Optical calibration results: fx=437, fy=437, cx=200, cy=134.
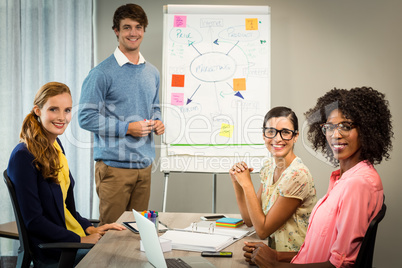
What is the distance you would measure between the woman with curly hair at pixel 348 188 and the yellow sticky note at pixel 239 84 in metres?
1.74

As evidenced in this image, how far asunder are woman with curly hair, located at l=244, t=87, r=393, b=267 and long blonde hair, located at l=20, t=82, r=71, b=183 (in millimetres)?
930

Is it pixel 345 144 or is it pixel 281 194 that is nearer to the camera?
pixel 345 144

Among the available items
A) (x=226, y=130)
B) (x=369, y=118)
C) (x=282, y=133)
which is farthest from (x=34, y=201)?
(x=226, y=130)

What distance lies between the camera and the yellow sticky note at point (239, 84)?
3389mm

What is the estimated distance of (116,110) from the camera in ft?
9.69

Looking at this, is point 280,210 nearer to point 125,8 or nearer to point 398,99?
point 125,8

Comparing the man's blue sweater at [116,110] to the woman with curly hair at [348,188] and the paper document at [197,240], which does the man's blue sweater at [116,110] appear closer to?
the paper document at [197,240]

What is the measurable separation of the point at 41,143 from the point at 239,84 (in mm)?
1826

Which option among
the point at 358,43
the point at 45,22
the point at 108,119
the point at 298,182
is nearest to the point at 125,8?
the point at 108,119

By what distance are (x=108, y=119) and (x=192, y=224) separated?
4.02 feet

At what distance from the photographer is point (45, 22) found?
143 inches

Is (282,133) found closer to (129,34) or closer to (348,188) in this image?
(348,188)

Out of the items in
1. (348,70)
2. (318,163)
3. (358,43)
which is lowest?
(318,163)

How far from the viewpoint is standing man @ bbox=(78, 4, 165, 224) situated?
288 centimetres
